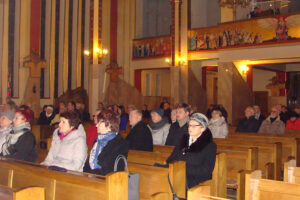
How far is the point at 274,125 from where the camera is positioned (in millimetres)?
7906

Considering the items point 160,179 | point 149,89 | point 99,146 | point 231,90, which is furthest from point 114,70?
point 160,179

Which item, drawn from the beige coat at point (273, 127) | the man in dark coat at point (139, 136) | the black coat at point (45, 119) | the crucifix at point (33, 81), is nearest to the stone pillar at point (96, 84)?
the crucifix at point (33, 81)

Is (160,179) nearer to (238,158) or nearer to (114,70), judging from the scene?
(238,158)

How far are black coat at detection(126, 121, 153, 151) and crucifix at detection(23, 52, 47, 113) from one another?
9460 millimetres

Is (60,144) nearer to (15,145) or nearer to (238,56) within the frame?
(15,145)

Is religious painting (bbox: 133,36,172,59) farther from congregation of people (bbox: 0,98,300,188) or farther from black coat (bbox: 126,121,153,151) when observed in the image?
congregation of people (bbox: 0,98,300,188)

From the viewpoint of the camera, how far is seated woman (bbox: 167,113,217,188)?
12.4ft

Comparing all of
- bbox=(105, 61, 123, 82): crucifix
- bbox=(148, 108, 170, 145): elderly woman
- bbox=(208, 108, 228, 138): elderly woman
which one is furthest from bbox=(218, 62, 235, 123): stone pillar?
bbox=(148, 108, 170, 145): elderly woman

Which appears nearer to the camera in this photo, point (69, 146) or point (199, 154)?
point (199, 154)

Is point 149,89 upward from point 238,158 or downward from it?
upward

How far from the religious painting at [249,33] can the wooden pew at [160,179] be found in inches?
464

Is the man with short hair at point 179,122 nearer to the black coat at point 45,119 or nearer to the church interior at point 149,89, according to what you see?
the church interior at point 149,89

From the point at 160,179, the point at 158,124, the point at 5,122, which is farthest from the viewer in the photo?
the point at 158,124

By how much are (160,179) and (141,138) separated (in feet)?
5.39
